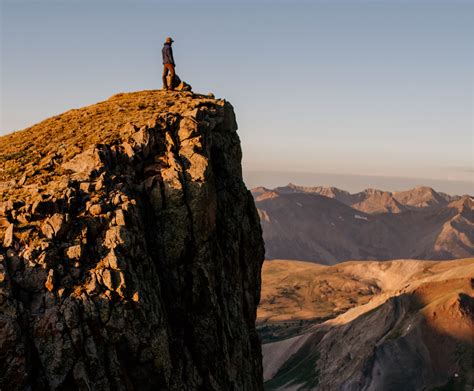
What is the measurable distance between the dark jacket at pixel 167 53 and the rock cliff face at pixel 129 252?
373cm

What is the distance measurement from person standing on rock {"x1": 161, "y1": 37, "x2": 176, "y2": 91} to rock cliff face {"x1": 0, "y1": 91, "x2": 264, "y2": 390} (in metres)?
3.64

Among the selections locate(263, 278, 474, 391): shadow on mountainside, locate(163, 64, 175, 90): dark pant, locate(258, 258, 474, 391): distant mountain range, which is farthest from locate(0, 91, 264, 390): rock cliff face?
locate(258, 258, 474, 391): distant mountain range

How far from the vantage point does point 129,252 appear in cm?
2295

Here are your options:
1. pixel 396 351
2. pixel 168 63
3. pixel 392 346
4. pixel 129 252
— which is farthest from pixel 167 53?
pixel 392 346

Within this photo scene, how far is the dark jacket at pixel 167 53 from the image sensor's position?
37938 mm

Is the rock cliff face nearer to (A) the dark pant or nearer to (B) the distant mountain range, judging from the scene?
(A) the dark pant

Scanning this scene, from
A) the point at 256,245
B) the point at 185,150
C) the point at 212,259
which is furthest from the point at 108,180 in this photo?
the point at 256,245

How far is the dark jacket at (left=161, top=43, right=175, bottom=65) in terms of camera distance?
37.9m

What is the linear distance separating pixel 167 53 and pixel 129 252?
19744 millimetres

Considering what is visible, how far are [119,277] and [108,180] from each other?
5759 mm

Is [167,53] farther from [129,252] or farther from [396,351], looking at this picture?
[396,351]

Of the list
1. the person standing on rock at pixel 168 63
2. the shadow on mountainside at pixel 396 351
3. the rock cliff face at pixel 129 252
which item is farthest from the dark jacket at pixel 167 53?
the shadow on mountainside at pixel 396 351

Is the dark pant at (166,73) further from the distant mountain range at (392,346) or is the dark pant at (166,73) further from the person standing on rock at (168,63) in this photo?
the distant mountain range at (392,346)

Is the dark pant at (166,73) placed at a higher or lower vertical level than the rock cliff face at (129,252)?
higher
